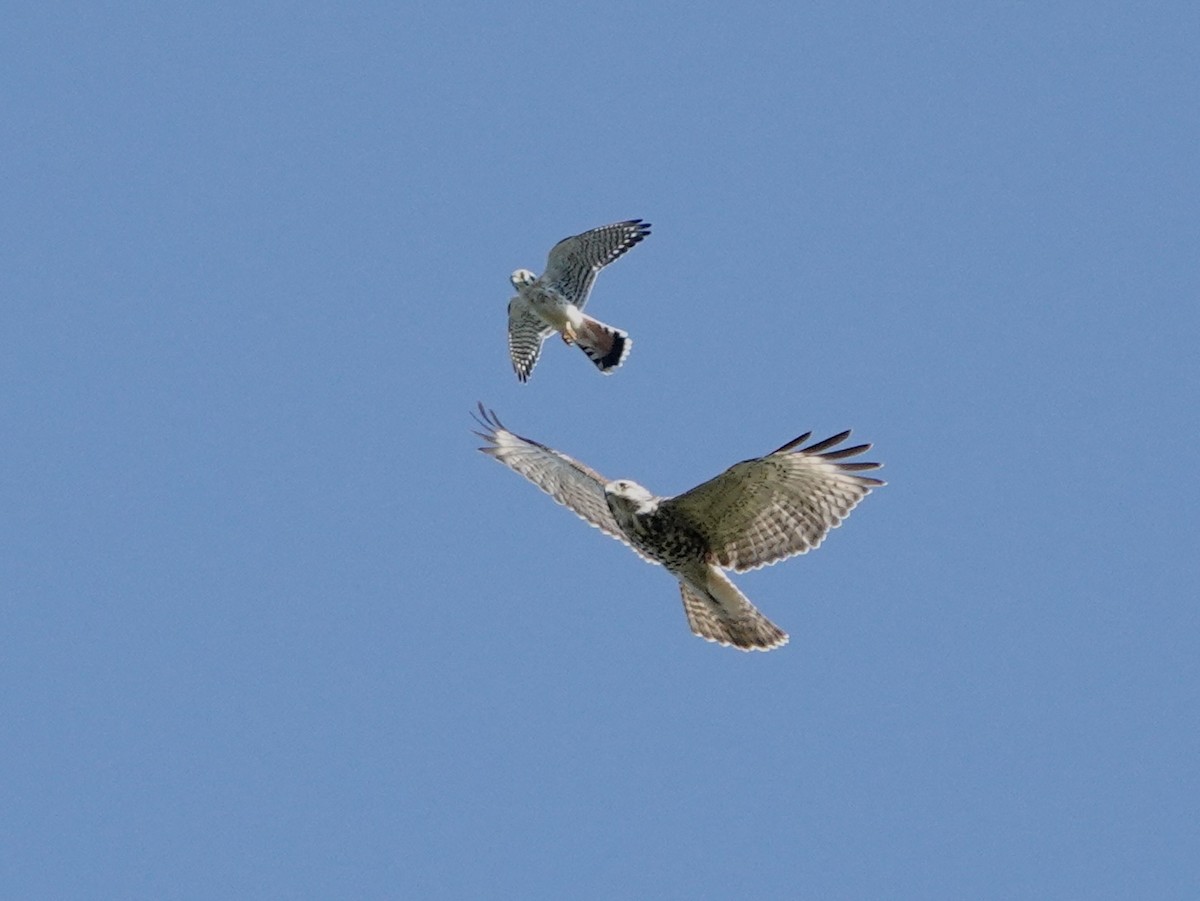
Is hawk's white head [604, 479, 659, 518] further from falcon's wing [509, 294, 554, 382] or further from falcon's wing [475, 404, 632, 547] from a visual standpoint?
falcon's wing [509, 294, 554, 382]

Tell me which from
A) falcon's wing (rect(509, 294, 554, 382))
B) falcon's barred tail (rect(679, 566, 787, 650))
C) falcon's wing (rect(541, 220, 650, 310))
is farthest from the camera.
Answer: falcon's wing (rect(509, 294, 554, 382))

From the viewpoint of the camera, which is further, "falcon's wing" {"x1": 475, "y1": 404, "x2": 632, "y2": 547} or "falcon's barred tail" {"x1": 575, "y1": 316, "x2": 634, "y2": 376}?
"falcon's barred tail" {"x1": 575, "y1": 316, "x2": 634, "y2": 376}

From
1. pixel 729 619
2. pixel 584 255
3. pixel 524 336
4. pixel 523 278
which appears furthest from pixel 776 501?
pixel 524 336

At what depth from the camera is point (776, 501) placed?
9.44 metres

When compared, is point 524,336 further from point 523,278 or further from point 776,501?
point 776,501

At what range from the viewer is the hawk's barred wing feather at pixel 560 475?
33.8 ft

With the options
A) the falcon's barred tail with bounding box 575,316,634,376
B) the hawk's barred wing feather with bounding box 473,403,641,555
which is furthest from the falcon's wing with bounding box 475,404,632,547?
the falcon's barred tail with bounding box 575,316,634,376

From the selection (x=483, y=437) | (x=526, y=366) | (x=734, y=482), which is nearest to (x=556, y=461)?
(x=483, y=437)

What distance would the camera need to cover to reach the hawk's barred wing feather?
33.8 feet

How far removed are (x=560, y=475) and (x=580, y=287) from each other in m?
4.71

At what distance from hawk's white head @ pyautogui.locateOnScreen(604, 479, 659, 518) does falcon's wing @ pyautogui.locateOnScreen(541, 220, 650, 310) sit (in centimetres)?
532

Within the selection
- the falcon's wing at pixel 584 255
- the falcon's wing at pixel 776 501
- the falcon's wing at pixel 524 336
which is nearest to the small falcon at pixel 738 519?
the falcon's wing at pixel 776 501

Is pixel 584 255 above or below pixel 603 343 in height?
above

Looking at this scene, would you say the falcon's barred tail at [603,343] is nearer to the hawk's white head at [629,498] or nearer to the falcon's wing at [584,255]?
the falcon's wing at [584,255]
